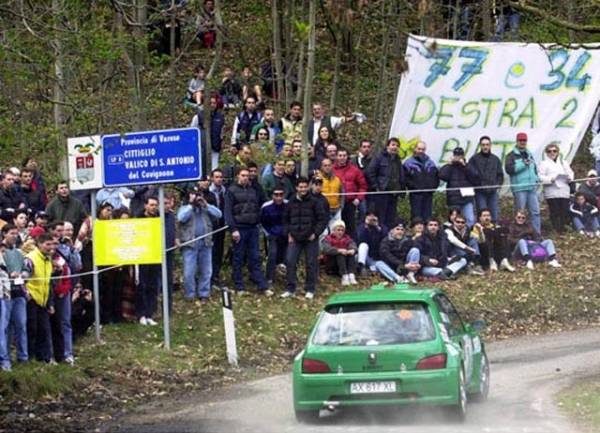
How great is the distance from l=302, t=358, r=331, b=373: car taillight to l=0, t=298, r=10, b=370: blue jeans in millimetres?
4609

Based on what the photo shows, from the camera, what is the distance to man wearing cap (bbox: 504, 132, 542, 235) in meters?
29.5

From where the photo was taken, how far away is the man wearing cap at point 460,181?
28.6 metres

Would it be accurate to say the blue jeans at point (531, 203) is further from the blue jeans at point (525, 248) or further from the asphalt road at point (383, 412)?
the asphalt road at point (383, 412)

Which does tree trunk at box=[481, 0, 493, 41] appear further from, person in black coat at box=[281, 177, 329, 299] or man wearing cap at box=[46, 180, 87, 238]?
man wearing cap at box=[46, 180, 87, 238]

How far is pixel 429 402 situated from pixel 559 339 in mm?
9446

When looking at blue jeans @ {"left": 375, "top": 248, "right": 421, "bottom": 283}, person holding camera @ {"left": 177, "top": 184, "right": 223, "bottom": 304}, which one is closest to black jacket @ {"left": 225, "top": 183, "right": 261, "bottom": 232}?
person holding camera @ {"left": 177, "top": 184, "right": 223, "bottom": 304}

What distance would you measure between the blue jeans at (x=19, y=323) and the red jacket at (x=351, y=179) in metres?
9.65

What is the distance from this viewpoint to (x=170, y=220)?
2370 cm

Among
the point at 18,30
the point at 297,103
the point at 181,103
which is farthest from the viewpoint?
the point at 181,103

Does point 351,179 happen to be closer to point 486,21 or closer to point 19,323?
point 19,323

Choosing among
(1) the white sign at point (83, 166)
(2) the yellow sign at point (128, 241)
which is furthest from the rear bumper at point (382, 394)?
(1) the white sign at point (83, 166)

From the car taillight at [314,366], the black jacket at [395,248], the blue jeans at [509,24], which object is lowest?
the car taillight at [314,366]

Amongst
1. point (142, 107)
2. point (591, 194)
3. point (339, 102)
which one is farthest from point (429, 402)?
point (339, 102)

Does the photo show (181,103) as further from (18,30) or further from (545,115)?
(18,30)
